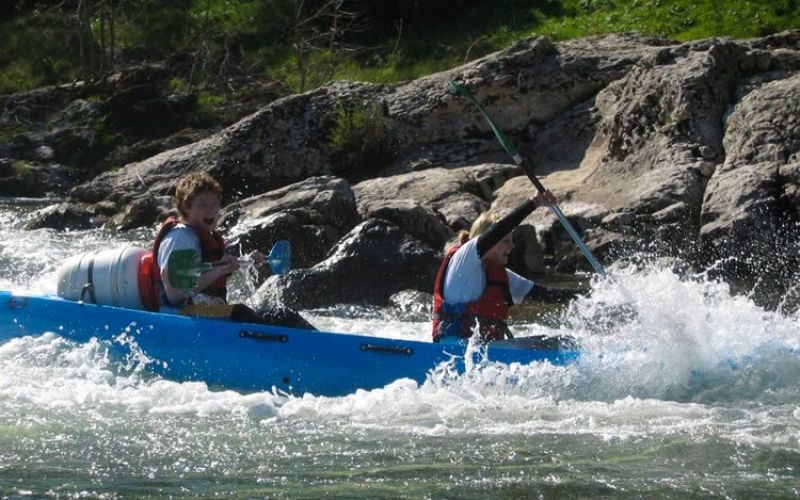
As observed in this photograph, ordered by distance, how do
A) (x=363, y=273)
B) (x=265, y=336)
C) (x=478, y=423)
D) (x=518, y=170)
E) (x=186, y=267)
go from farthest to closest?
(x=518, y=170), (x=363, y=273), (x=265, y=336), (x=186, y=267), (x=478, y=423)

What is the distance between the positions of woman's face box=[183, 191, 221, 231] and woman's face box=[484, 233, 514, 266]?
148 centimetres

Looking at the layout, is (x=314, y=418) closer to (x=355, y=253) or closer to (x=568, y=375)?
(x=568, y=375)

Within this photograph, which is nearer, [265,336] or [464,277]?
[464,277]

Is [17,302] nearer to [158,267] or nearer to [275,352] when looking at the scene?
[158,267]

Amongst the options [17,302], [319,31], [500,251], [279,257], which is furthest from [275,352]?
[319,31]

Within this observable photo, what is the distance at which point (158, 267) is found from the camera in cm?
676

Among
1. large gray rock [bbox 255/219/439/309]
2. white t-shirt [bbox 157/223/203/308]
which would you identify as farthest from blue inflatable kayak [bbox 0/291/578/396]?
large gray rock [bbox 255/219/439/309]

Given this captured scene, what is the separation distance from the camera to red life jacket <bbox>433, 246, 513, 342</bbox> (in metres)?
6.41

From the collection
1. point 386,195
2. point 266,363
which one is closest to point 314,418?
point 266,363

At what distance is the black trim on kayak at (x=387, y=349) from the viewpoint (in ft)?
20.6

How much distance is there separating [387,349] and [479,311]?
1.74ft

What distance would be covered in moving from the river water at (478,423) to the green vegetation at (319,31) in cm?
1102

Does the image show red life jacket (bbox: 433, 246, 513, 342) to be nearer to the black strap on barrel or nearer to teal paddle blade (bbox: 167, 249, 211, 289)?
teal paddle blade (bbox: 167, 249, 211, 289)

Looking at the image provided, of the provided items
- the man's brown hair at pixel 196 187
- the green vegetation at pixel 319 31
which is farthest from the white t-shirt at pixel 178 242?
the green vegetation at pixel 319 31
